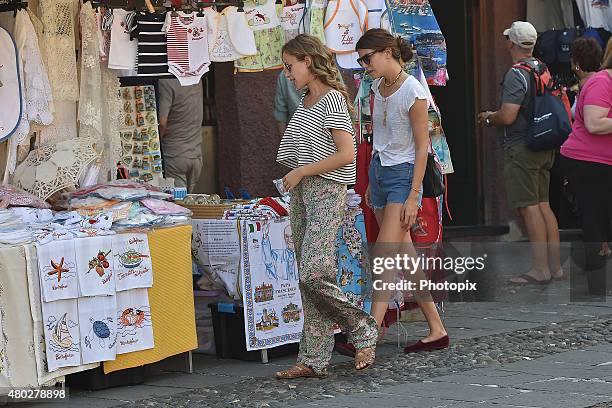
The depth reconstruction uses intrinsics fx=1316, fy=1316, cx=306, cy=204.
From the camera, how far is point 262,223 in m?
7.86

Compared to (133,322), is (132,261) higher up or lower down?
higher up

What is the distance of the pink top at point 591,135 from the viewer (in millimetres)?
9587

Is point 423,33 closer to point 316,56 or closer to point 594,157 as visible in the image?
point 316,56

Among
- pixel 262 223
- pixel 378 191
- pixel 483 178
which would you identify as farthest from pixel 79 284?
pixel 483 178

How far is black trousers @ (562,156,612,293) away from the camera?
32.2 feet

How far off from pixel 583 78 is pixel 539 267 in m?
1.60

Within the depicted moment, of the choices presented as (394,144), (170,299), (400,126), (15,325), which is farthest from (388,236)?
(15,325)

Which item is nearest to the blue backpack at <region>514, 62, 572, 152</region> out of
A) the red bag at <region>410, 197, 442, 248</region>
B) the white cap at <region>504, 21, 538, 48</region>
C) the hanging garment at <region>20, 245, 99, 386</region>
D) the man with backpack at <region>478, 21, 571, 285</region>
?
the man with backpack at <region>478, 21, 571, 285</region>

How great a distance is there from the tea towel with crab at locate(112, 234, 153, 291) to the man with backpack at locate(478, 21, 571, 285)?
14.4 ft

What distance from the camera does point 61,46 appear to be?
7.73 m

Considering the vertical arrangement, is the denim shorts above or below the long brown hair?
below

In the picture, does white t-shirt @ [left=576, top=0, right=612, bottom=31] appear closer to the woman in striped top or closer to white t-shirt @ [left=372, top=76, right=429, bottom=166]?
white t-shirt @ [left=372, top=76, right=429, bottom=166]

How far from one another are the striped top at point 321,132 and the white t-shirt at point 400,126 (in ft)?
1.65

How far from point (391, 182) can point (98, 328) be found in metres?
1.90
